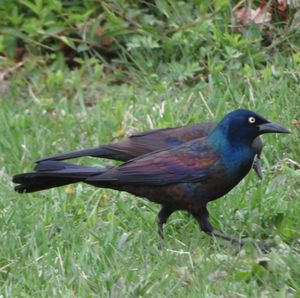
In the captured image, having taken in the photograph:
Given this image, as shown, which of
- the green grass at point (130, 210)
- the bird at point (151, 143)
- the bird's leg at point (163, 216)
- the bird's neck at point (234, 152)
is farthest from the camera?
the bird at point (151, 143)

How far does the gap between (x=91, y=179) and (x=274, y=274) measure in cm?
111

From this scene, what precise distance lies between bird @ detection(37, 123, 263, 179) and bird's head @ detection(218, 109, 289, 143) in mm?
100

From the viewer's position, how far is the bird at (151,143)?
18.3ft

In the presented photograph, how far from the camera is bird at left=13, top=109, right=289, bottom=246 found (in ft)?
17.5

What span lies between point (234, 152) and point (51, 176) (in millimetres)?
848

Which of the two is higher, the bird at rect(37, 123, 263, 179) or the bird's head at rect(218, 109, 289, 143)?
the bird's head at rect(218, 109, 289, 143)

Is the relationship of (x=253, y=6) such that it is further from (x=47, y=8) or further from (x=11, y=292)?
(x=11, y=292)

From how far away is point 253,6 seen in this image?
780cm

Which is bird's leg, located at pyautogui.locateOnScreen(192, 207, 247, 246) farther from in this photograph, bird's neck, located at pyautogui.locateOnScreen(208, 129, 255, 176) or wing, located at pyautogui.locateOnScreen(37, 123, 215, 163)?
wing, located at pyautogui.locateOnScreen(37, 123, 215, 163)

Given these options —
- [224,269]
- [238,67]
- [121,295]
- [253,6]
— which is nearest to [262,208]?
[224,269]

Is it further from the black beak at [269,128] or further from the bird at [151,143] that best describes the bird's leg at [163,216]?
the black beak at [269,128]

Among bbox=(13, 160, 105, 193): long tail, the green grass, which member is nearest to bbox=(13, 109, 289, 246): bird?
bbox=(13, 160, 105, 193): long tail

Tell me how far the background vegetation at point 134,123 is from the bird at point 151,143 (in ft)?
0.89

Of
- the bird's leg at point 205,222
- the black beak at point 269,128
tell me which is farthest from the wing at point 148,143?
the bird's leg at point 205,222
